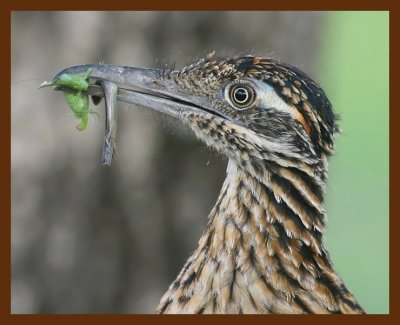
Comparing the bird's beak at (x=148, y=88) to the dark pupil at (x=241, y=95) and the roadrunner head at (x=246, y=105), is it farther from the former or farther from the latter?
the dark pupil at (x=241, y=95)

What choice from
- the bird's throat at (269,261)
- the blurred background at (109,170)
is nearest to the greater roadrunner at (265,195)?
the bird's throat at (269,261)

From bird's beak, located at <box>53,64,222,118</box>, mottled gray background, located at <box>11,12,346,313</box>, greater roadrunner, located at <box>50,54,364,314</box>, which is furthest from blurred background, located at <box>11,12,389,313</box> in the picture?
greater roadrunner, located at <box>50,54,364,314</box>

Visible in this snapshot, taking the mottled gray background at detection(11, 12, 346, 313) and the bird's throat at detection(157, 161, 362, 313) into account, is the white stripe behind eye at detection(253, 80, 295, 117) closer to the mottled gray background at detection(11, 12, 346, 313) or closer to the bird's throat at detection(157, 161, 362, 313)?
the bird's throat at detection(157, 161, 362, 313)

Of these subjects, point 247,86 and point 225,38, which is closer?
point 247,86

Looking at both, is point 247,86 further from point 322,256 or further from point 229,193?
point 322,256

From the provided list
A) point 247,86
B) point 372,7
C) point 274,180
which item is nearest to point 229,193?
point 274,180

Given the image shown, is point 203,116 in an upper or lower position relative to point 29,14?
lower
